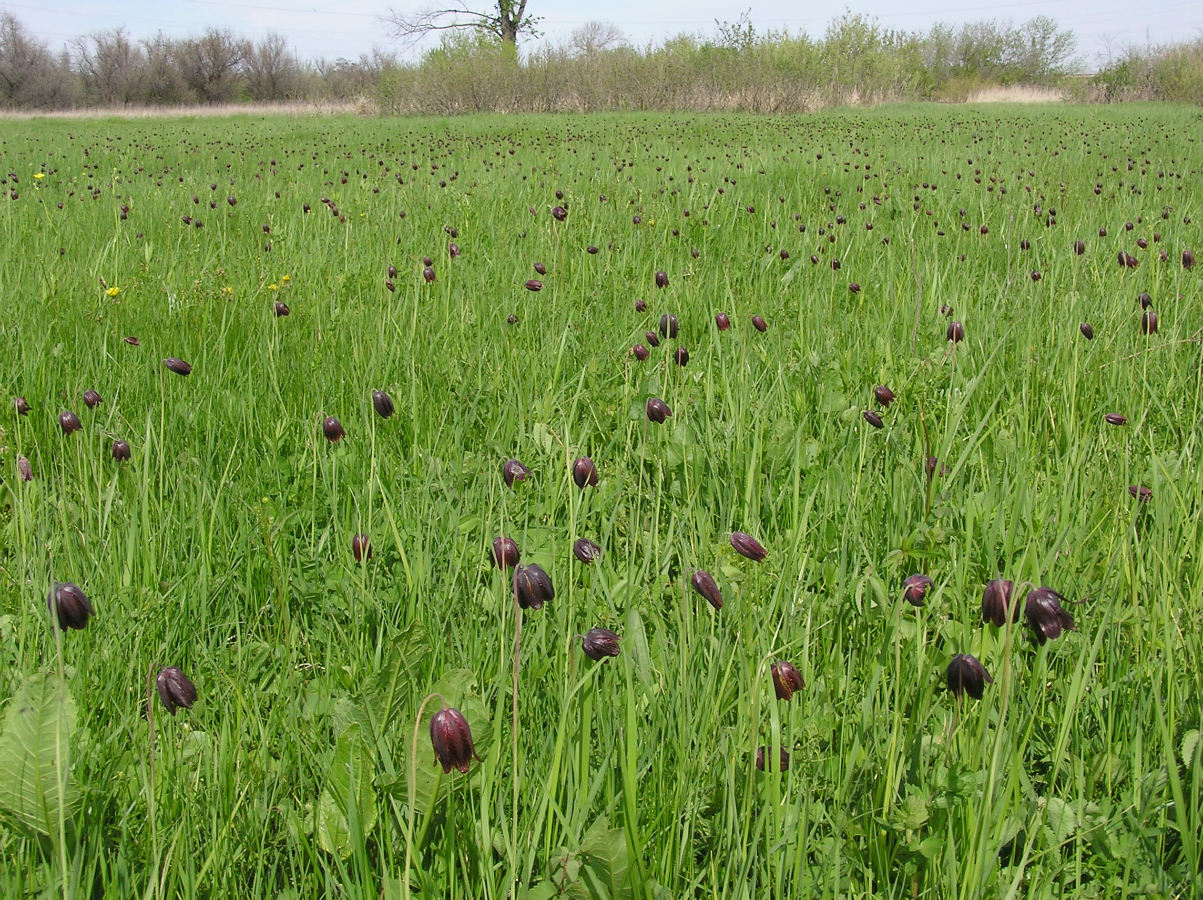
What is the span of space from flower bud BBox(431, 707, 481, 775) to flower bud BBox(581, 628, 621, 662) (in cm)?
23

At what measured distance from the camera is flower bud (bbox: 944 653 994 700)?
105 centimetres

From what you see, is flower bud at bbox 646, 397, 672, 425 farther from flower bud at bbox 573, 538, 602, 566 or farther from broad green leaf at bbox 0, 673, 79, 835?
broad green leaf at bbox 0, 673, 79, 835

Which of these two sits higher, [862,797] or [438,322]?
[438,322]

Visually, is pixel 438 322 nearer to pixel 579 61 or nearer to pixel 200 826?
pixel 200 826

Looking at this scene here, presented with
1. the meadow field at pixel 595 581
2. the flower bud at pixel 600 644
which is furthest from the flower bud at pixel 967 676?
the flower bud at pixel 600 644

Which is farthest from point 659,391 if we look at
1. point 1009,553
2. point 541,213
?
point 541,213

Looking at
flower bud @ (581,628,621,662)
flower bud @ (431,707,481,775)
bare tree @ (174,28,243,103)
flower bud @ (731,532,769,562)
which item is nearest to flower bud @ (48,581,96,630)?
flower bud @ (431,707,481,775)

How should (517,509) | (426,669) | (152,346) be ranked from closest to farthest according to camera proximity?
(426,669) → (517,509) → (152,346)

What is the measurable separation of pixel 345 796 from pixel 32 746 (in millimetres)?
355

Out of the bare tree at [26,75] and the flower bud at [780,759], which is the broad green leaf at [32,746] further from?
the bare tree at [26,75]

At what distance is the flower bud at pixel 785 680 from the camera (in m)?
1.11

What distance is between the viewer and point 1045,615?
1024mm

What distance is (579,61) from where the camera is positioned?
2775 cm

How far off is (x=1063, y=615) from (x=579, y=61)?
29410 mm
